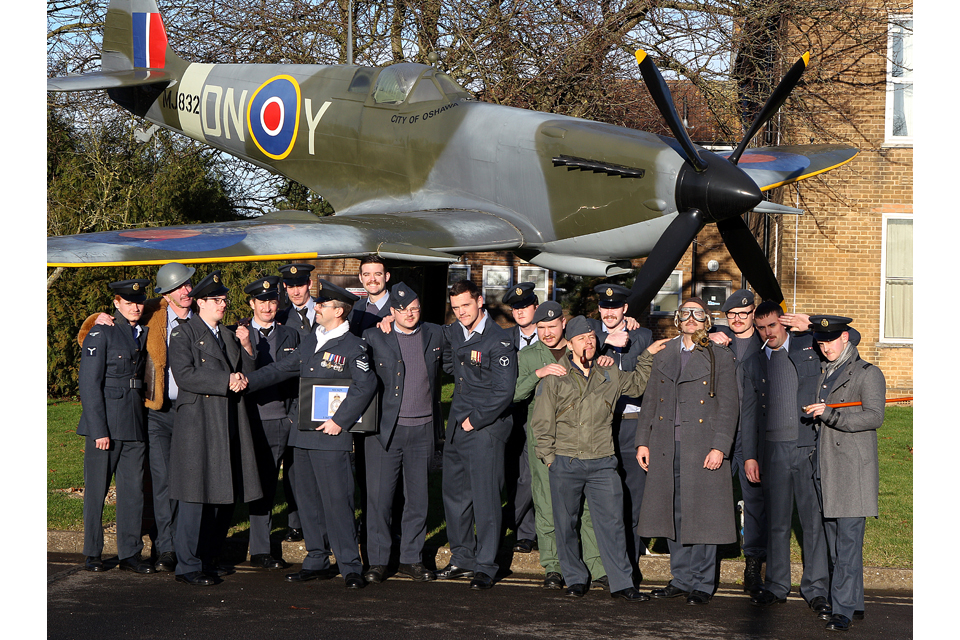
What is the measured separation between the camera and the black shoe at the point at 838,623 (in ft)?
17.8

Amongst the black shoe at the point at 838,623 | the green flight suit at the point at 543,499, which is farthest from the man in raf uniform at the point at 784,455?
the green flight suit at the point at 543,499

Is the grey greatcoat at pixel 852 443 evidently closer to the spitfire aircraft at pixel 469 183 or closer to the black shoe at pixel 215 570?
the spitfire aircraft at pixel 469 183

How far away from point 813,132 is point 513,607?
1152cm

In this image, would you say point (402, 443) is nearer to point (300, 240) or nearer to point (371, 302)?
point (371, 302)

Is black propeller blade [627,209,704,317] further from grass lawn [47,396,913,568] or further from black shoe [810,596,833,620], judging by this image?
black shoe [810,596,833,620]

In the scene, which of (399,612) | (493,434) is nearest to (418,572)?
(399,612)

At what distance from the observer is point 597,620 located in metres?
5.55

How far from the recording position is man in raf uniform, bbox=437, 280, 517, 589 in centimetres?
637

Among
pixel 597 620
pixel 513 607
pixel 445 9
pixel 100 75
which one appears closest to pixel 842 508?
pixel 597 620

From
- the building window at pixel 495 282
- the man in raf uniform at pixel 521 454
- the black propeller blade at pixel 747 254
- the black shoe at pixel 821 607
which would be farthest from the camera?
the building window at pixel 495 282

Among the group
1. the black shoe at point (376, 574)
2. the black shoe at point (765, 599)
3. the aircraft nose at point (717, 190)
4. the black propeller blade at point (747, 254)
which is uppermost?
the aircraft nose at point (717, 190)

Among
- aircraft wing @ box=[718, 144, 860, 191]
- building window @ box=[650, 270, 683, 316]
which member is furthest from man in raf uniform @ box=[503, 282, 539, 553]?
building window @ box=[650, 270, 683, 316]

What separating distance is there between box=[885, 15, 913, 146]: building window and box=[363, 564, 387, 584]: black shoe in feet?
43.5

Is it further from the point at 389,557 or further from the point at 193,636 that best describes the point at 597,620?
the point at 193,636
